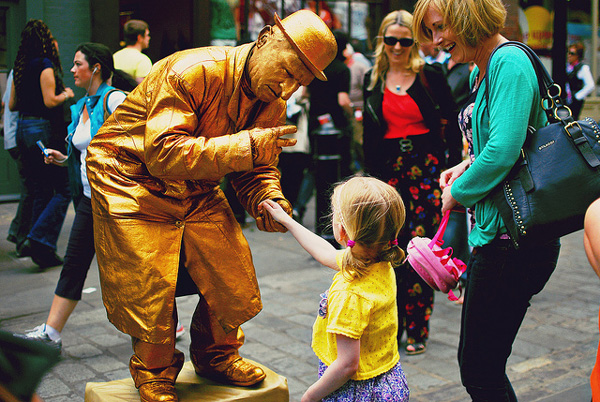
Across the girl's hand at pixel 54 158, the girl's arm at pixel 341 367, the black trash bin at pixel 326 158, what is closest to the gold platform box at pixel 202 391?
the girl's arm at pixel 341 367

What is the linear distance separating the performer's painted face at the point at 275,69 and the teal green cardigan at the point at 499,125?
675mm

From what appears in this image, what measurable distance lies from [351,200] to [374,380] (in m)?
0.64

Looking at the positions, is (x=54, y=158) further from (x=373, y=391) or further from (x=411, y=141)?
(x=373, y=391)

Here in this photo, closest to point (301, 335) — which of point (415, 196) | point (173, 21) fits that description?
point (415, 196)

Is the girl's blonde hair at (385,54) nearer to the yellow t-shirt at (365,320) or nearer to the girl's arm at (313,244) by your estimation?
the girl's arm at (313,244)

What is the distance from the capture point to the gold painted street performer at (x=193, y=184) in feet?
8.11

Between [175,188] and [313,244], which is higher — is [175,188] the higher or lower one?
the higher one

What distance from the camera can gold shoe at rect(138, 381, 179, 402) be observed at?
2748 millimetres

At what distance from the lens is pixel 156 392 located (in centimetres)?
277

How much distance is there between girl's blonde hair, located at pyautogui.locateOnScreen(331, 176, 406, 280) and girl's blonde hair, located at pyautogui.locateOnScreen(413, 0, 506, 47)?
2.34 feet

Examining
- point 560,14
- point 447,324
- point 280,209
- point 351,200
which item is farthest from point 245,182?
point 560,14

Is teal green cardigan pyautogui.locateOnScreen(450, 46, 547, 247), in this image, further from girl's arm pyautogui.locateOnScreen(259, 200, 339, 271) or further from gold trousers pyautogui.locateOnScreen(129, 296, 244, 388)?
gold trousers pyautogui.locateOnScreen(129, 296, 244, 388)

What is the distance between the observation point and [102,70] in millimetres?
4289

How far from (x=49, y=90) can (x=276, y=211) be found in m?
4.00
